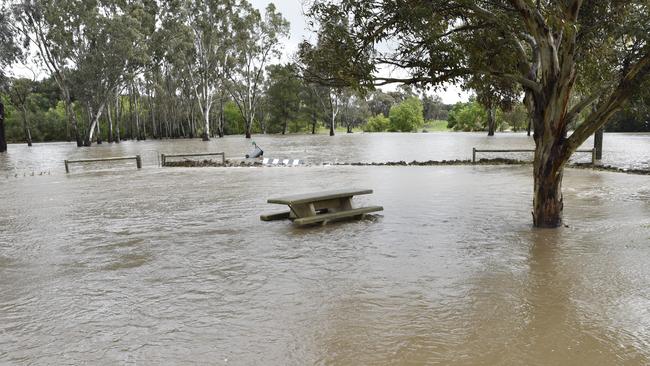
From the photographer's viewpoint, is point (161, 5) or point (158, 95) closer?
point (161, 5)

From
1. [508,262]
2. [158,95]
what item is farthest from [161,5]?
[508,262]

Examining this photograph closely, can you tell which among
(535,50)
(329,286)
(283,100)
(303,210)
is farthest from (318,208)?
(283,100)

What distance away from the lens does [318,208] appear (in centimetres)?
937

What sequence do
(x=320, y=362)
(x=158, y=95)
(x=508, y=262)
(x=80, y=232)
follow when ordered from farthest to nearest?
(x=158, y=95) → (x=80, y=232) → (x=508, y=262) → (x=320, y=362)

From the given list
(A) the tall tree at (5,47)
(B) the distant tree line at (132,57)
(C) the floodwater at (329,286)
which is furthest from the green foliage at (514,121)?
(C) the floodwater at (329,286)

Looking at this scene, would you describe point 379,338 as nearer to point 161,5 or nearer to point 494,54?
point 494,54

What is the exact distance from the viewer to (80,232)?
350 inches

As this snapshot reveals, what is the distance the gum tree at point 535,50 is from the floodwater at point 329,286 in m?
1.56

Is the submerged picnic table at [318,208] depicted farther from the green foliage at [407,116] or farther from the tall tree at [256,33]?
the green foliage at [407,116]

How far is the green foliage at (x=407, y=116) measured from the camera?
11231cm

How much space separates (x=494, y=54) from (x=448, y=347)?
247 inches

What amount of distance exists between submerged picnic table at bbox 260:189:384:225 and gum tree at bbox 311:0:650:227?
2146 mm

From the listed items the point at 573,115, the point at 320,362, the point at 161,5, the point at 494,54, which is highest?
the point at 161,5

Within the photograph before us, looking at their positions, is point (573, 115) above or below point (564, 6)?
below
